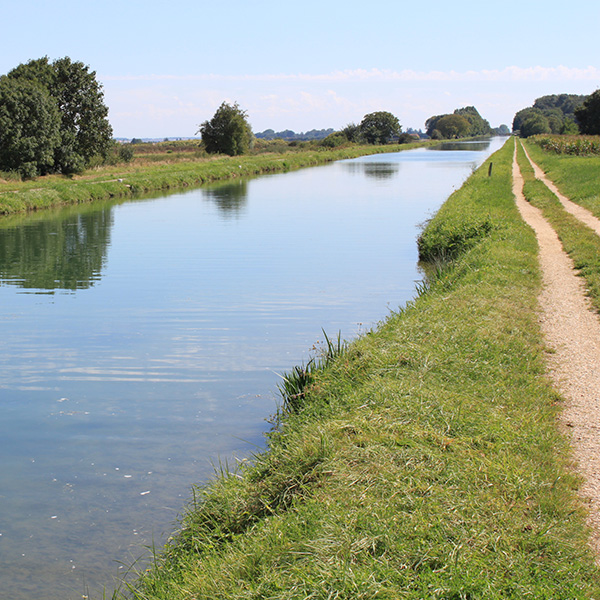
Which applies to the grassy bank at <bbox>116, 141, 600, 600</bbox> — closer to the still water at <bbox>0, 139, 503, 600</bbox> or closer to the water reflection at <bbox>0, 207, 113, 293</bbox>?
the still water at <bbox>0, 139, 503, 600</bbox>

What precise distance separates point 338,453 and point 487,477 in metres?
1.04

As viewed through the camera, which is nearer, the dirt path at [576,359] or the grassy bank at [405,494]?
the grassy bank at [405,494]

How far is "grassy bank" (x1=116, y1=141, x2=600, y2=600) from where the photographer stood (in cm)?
338

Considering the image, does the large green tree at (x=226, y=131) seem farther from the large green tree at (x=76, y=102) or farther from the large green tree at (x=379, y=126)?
the large green tree at (x=379, y=126)

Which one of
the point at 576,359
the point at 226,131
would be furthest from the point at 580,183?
the point at 226,131

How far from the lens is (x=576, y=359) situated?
22.2ft

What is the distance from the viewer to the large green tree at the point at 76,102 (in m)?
38.9

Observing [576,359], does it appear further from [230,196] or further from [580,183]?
[230,196]

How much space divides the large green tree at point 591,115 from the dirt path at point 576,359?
62.7 metres

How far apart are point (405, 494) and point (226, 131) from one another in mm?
66286

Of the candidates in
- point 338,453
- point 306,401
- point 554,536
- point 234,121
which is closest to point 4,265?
point 306,401

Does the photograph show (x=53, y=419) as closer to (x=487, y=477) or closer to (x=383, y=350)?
(x=383, y=350)

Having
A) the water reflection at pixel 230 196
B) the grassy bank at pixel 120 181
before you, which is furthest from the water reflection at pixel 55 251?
the water reflection at pixel 230 196

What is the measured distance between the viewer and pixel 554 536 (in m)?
3.60
